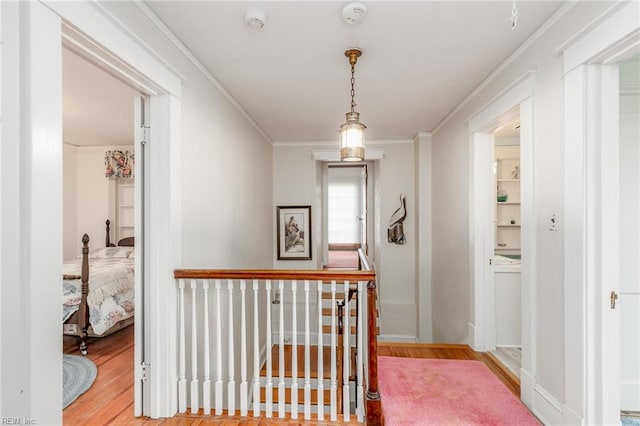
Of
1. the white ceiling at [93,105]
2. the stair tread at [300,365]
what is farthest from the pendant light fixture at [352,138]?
the stair tread at [300,365]

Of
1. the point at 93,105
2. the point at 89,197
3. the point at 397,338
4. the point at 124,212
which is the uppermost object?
the point at 93,105

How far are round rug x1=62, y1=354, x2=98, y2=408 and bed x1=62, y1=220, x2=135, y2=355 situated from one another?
0.19 meters

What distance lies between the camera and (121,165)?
18.8ft

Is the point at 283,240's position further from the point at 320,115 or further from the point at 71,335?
the point at 71,335

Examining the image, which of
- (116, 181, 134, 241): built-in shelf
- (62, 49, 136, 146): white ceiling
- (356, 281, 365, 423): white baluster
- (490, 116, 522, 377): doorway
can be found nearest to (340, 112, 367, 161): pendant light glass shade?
(356, 281, 365, 423): white baluster

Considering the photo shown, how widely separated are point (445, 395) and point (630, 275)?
1.50 meters

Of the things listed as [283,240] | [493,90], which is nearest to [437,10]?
[493,90]

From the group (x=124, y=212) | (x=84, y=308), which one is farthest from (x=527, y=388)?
(x=124, y=212)

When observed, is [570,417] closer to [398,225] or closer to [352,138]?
[352,138]

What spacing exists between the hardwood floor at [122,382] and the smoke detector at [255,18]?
2445mm

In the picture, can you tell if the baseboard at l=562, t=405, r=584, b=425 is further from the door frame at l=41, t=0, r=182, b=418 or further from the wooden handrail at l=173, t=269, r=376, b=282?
the door frame at l=41, t=0, r=182, b=418

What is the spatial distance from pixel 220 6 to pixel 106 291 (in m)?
3.36

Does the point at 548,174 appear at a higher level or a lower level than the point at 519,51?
lower

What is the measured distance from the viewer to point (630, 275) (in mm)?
2154
